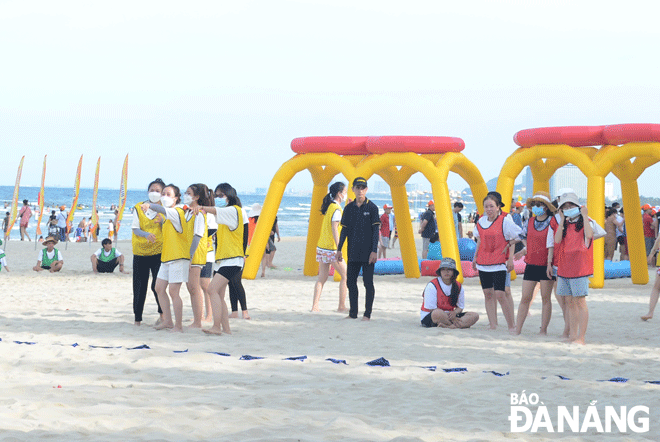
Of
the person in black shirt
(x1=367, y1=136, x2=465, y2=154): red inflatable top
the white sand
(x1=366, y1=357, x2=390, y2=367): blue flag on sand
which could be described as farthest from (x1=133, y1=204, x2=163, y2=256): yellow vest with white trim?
(x1=367, y1=136, x2=465, y2=154): red inflatable top

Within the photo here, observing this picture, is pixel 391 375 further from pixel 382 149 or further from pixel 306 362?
pixel 382 149

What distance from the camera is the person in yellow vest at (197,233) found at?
624 centimetres

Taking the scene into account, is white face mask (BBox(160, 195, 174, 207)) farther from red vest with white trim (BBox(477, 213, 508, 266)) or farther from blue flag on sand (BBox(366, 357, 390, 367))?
red vest with white trim (BBox(477, 213, 508, 266))

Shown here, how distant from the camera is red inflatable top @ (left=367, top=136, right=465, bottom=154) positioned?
1166cm

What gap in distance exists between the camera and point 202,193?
629 centimetres

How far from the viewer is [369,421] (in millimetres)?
3828

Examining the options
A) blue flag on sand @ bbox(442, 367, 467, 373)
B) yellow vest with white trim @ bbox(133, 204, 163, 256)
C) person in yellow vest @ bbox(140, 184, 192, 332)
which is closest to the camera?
blue flag on sand @ bbox(442, 367, 467, 373)

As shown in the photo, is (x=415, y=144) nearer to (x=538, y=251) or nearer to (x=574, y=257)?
(x=538, y=251)

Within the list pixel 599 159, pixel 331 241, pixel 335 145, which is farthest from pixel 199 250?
pixel 599 159

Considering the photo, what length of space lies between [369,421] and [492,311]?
Answer: 11.7 ft

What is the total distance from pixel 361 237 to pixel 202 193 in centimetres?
182

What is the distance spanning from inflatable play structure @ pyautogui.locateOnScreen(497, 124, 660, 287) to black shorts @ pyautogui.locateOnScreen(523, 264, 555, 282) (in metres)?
5.01

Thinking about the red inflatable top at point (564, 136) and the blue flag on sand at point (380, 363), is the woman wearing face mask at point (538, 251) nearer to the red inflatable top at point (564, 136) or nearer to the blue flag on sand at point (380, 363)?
the blue flag on sand at point (380, 363)

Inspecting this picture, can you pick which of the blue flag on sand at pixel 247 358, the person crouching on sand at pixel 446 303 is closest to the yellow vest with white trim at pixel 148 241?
the blue flag on sand at pixel 247 358
